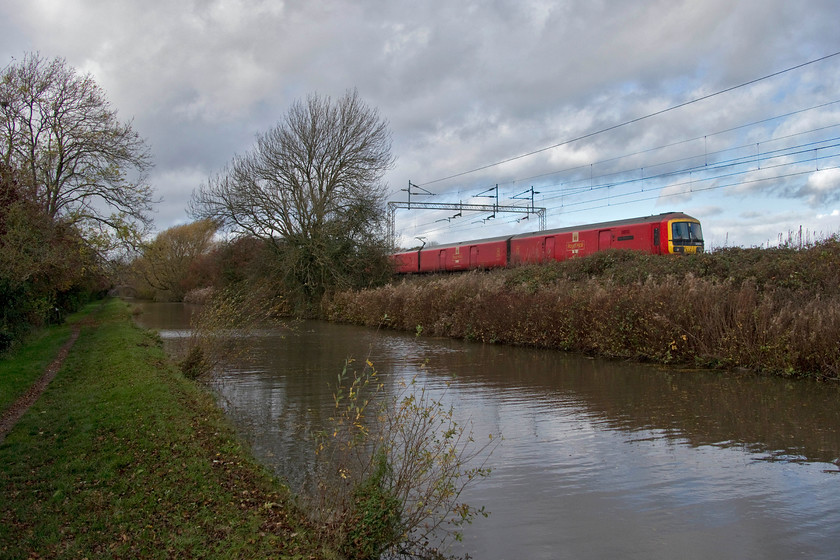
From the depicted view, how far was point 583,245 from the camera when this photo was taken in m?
26.4

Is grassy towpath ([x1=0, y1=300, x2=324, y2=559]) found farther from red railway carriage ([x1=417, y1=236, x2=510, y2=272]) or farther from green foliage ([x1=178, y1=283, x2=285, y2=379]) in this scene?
red railway carriage ([x1=417, y1=236, x2=510, y2=272])

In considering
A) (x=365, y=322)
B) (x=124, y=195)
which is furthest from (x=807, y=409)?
(x=124, y=195)

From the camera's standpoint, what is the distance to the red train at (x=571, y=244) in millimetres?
23016

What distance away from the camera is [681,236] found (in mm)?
22906

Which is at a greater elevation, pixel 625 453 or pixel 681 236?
pixel 681 236

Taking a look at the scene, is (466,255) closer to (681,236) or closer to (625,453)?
(681,236)

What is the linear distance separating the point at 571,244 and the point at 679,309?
13.7 m

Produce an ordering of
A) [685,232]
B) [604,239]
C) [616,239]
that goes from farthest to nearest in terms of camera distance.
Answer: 1. [604,239]
2. [616,239]
3. [685,232]

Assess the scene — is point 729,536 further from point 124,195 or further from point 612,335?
point 124,195

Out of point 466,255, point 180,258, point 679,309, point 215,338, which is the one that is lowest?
point 215,338

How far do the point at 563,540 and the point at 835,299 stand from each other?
1023cm

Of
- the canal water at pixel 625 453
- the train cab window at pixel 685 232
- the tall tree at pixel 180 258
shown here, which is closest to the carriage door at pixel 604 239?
the train cab window at pixel 685 232

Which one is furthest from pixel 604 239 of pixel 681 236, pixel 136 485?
pixel 136 485

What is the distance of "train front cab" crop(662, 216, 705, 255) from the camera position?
22.8 meters
